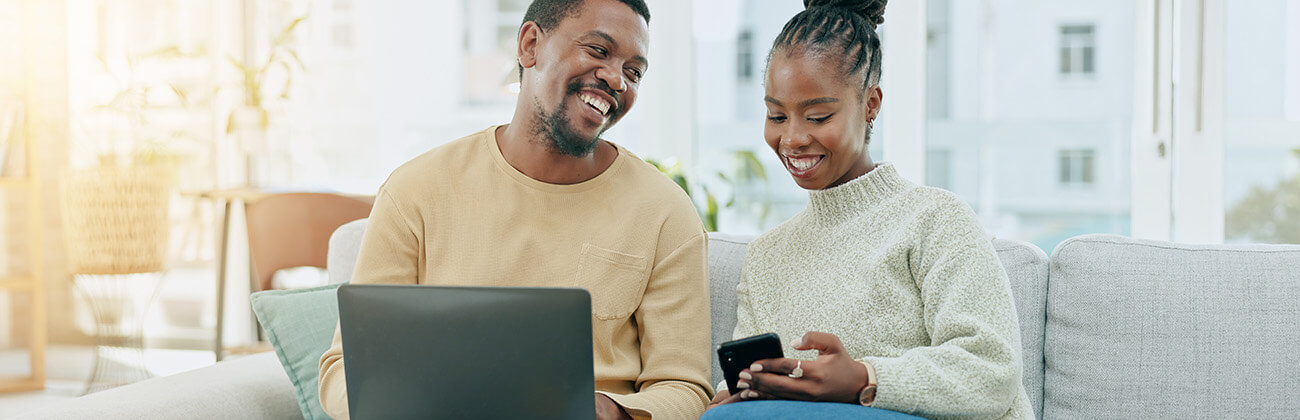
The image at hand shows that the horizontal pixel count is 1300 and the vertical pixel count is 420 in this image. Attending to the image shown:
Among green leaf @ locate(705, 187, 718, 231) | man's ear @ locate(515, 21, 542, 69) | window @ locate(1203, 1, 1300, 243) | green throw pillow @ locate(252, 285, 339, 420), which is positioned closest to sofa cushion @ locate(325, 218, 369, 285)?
green throw pillow @ locate(252, 285, 339, 420)

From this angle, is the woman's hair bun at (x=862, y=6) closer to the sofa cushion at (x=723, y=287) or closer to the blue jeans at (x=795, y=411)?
the sofa cushion at (x=723, y=287)

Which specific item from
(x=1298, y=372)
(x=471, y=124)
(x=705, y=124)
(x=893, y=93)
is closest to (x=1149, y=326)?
(x=1298, y=372)

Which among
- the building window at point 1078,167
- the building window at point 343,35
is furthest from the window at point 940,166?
the building window at point 343,35

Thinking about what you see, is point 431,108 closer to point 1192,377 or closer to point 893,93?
point 893,93

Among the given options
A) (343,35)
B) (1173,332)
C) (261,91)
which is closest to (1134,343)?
(1173,332)

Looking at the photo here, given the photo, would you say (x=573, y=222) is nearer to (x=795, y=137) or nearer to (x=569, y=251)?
(x=569, y=251)

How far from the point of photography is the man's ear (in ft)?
4.76

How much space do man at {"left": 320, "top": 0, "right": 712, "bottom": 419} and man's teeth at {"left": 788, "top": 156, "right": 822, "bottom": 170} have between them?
238mm

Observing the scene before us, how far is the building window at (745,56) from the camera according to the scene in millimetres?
3273

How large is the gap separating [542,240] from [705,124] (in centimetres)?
201

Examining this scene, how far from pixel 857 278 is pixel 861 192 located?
13 centimetres

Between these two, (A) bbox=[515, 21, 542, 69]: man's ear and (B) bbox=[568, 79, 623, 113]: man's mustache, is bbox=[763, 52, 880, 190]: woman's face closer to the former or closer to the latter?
(B) bbox=[568, 79, 623, 113]: man's mustache

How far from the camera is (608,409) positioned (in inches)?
47.3

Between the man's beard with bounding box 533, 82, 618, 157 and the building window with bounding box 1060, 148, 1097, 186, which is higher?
the man's beard with bounding box 533, 82, 618, 157
